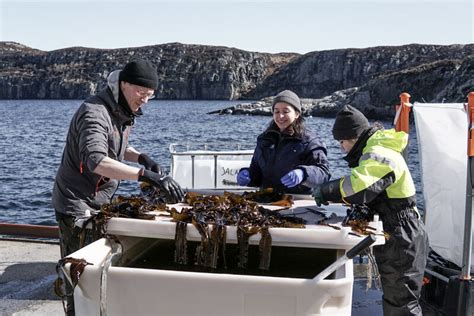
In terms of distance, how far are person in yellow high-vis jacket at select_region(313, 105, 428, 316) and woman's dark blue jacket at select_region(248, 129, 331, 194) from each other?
79 centimetres

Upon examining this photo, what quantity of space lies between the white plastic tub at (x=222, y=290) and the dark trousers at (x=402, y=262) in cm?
99

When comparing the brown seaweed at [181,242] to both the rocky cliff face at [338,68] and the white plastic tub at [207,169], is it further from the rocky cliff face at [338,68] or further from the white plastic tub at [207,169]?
the rocky cliff face at [338,68]

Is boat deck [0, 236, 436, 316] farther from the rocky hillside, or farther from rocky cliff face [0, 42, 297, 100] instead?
rocky cliff face [0, 42, 297, 100]

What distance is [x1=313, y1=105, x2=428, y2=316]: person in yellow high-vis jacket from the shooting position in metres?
3.85

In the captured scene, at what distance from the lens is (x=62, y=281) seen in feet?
10.1

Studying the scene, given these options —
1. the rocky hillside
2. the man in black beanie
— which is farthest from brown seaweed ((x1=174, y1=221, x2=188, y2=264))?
the rocky hillside

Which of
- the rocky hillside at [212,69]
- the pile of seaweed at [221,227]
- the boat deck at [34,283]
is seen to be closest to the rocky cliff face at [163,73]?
the rocky hillside at [212,69]

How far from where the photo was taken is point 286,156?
200 inches

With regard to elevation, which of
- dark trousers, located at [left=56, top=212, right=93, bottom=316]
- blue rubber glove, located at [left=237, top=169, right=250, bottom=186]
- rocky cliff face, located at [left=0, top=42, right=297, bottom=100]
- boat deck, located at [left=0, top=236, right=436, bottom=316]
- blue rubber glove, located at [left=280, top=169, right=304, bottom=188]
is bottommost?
boat deck, located at [left=0, top=236, right=436, bottom=316]

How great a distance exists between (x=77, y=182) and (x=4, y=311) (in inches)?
74.7

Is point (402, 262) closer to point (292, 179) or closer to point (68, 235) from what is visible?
point (292, 179)

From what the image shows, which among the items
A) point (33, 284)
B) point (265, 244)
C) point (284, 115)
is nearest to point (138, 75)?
point (284, 115)

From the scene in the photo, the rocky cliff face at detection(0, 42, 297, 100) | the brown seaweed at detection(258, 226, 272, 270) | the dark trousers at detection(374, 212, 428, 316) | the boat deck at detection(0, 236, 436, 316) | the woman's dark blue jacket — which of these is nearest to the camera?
the brown seaweed at detection(258, 226, 272, 270)

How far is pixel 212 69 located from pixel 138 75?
172 metres
